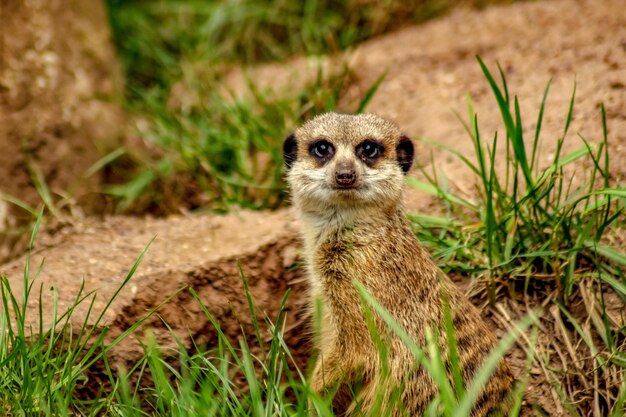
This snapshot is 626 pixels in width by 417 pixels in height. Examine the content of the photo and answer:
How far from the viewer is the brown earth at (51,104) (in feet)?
15.1

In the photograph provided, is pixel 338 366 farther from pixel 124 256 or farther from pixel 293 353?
pixel 124 256

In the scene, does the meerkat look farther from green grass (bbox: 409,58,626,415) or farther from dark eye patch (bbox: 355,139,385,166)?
green grass (bbox: 409,58,626,415)

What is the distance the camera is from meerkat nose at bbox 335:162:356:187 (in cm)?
316

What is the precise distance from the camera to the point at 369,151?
133 inches

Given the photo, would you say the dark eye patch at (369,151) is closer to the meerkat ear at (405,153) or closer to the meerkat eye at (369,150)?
the meerkat eye at (369,150)

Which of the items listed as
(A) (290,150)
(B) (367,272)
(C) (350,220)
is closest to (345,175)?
(C) (350,220)

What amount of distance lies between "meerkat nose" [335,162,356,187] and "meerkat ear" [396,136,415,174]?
37 cm

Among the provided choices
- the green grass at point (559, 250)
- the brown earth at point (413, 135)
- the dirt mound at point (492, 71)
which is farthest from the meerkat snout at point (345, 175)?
the dirt mound at point (492, 71)

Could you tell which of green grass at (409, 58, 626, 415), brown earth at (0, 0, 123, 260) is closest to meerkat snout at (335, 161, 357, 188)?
green grass at (409, 58, 626, 415)

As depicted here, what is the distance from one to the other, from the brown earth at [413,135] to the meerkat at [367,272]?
41 cm

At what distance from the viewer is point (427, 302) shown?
3.13 meters

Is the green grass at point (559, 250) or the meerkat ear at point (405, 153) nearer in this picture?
the green grass at point (559, 250)

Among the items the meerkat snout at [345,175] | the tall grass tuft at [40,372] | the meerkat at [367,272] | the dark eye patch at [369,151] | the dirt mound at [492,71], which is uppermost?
the dirt mound at [492,71]

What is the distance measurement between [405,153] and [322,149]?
381mm
